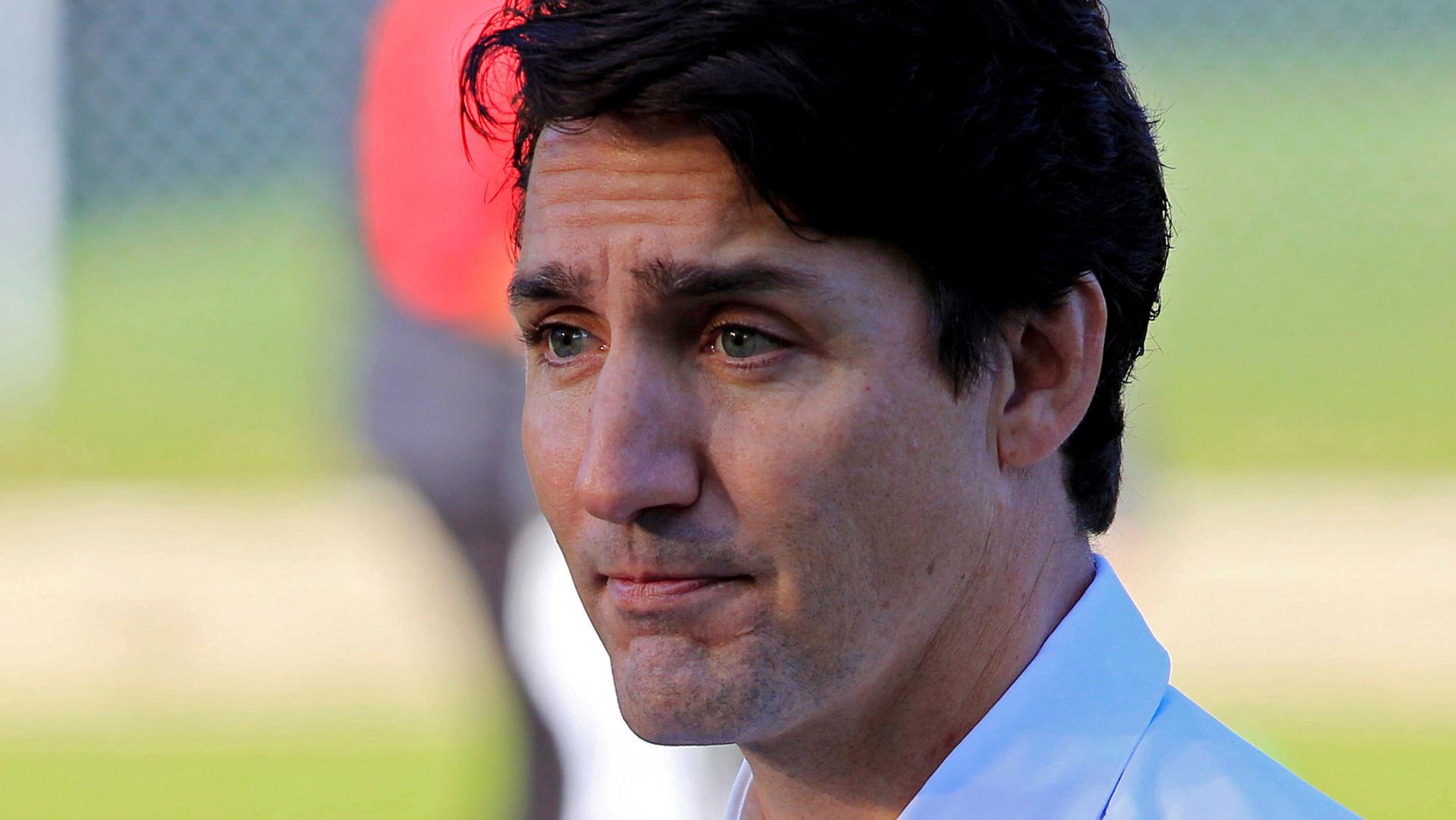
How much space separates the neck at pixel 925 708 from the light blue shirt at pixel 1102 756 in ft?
0.12

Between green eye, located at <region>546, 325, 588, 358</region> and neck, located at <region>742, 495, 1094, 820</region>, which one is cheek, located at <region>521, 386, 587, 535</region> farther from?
neck, located at <region>742, 495, 1094, 820</region>

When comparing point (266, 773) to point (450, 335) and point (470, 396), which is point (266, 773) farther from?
point (450, 335)

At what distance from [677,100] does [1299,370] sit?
7369mm

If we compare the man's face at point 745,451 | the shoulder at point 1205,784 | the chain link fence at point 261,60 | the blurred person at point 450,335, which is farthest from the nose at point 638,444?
the chain link fence at point 261,60

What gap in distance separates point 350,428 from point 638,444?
6372mm

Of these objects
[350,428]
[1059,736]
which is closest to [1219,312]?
[350,428]

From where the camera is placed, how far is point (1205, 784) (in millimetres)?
1512

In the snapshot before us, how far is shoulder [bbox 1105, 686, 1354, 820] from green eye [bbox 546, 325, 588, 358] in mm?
669

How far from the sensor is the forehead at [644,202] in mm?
1526

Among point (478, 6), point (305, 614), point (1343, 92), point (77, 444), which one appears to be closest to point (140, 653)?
point (305, 614)

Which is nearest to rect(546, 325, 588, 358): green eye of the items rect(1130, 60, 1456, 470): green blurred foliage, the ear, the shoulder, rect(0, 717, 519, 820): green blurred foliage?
the ear

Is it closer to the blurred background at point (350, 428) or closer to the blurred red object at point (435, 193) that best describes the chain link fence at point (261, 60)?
the blurred background at point (350, 428)

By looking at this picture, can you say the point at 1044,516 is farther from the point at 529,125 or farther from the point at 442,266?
the point at 442,266

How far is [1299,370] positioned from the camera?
8.31 metres
